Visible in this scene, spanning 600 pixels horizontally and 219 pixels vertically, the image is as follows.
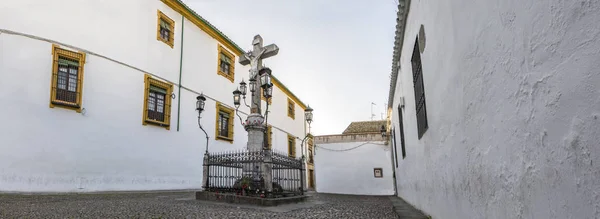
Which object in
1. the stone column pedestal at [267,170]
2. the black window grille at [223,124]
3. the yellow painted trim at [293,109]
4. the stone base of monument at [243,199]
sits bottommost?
the stone base of monument at [243,199]

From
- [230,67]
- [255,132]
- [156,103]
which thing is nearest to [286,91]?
[230,67]

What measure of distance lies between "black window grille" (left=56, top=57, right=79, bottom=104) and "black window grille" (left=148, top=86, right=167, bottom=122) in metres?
2.42

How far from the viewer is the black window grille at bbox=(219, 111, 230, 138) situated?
48.9 ft

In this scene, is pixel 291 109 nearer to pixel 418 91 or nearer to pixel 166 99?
pixel 166 99

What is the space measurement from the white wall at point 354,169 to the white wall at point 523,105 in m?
13.7

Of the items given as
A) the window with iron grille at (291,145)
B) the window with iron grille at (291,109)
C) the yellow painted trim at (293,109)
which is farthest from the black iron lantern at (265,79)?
the window with iron grille at (291,109)

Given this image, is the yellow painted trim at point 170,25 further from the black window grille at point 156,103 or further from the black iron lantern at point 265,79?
the black iron lantern at point 265,79

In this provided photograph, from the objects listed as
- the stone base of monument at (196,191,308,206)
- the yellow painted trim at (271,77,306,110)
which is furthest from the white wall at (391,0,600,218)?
the yellow painted trim at (271,77,306,110)

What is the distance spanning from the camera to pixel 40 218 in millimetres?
4129

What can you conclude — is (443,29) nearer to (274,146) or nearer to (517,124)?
(517,124)

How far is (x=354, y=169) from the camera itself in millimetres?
16703

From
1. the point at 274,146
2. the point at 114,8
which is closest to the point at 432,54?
the point at 114,8

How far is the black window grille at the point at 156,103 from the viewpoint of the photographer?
37.3 feet

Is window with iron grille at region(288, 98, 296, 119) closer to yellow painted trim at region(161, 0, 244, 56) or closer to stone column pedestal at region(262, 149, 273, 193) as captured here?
yellow painted trim at region(161, 0, 244, 56)
